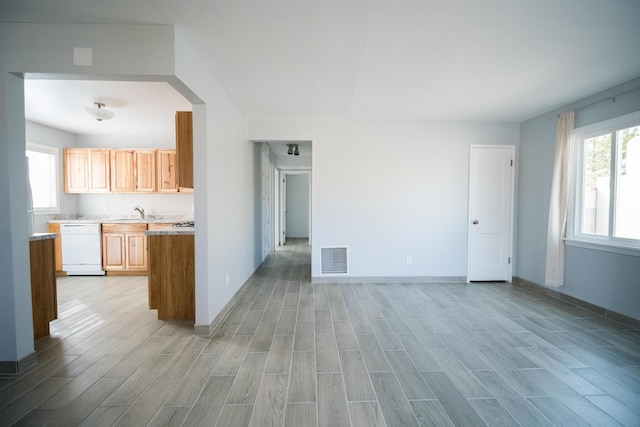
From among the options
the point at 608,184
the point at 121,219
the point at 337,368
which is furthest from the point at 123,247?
the point at 608,184

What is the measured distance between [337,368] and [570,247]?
3.61 m

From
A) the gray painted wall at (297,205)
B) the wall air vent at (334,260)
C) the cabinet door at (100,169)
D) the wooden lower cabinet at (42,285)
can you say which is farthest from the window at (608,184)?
the gray painted wall at (297,205)

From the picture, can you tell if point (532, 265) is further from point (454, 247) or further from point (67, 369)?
point (67, 369)

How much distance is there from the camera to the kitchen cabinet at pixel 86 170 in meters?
5.26

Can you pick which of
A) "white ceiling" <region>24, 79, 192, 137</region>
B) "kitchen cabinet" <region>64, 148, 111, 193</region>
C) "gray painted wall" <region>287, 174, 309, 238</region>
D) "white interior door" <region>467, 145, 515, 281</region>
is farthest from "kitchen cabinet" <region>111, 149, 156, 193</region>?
"white interior door" <region>467, 145, 515, 281</region>

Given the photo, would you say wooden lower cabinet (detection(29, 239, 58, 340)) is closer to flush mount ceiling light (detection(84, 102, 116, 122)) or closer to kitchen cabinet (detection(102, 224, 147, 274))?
flush mount ceiling light (detection(84, 102, 116, 122))

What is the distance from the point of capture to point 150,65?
84.4 inches

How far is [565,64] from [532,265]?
2.94m

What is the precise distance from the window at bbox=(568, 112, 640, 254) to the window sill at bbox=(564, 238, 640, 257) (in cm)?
2

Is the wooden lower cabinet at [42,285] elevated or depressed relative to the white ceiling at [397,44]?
depressed

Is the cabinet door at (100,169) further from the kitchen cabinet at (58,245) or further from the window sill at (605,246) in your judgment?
the window sill at (605,246)

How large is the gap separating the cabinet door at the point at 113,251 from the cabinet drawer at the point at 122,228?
7cm

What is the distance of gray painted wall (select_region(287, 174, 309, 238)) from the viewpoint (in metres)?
10.4

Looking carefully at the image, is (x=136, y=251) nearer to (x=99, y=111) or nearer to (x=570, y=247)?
(x=99, y=111)
